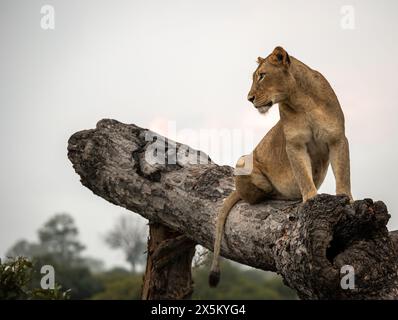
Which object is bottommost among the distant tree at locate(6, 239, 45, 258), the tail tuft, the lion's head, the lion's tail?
the tail tuft

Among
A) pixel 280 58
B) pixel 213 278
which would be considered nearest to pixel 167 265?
pixel 213 278

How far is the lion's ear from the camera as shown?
784cm

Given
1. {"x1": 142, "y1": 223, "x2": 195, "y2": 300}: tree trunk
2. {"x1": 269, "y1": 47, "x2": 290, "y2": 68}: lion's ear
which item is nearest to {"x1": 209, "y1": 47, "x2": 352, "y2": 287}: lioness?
{"x1": 269, "y1": 47, "x2": 290, "y2": 68}: lion's ear

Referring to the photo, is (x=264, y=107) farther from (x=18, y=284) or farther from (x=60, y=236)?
(x=60, y=236)

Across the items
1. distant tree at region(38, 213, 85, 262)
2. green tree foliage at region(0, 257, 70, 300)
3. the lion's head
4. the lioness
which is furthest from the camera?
distant tree at region(38, 213, 85, 262)

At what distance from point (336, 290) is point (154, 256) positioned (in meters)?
4.82

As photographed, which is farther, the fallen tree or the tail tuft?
the tail tuft

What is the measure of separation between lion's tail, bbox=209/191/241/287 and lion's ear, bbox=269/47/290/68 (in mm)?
1739

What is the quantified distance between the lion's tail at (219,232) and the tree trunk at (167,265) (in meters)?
1.96

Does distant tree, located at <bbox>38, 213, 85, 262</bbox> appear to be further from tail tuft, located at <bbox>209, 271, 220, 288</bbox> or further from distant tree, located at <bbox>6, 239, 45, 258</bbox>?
tail tuft, located at <bbox>209, 271, 220, 288</bbox>
